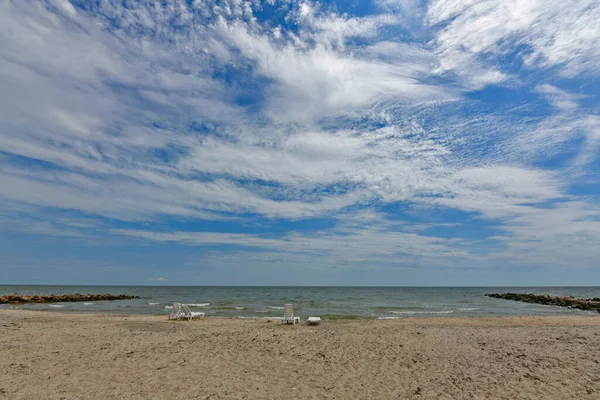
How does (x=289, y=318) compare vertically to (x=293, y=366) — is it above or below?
above

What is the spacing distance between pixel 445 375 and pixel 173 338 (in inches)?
331

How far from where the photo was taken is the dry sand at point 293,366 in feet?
22.4

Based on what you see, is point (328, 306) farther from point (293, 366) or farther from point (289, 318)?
point (293, 366)

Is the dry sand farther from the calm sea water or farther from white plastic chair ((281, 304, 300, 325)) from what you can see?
the calm sea water

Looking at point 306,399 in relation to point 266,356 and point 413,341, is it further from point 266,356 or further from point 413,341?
point 413,341

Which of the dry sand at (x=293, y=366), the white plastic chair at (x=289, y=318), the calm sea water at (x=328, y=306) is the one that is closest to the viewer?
the dry sand at (x=293, y=366)

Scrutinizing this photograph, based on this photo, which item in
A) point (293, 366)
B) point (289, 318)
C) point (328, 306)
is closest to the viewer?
point (293, 366)

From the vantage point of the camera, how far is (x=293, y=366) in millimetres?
8695

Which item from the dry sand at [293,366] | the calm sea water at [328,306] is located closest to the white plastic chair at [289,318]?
the dry sand at [293,366]

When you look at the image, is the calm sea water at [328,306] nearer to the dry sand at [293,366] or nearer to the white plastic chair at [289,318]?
the white plastic chair at [289,318]

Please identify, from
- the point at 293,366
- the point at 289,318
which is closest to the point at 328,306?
the point at 289,318

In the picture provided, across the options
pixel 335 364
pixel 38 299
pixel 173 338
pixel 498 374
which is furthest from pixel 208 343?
pixel 38 299

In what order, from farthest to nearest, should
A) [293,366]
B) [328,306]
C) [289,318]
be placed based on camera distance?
[328,306] → [289,318] → [293,366]

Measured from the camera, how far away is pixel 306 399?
6492 millimetres
